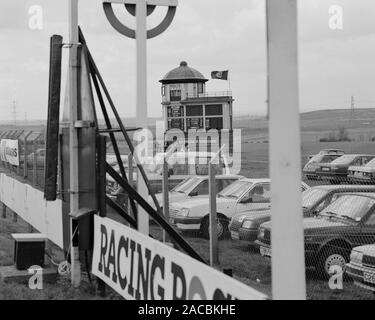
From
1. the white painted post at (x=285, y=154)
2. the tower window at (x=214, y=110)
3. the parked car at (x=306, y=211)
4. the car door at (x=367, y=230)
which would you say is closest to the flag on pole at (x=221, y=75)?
the tower window at (x=214, y=110)

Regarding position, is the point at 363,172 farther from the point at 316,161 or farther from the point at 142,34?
the point at 142,34

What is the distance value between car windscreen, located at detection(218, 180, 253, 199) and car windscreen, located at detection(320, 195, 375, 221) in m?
3.18

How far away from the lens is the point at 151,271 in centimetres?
560

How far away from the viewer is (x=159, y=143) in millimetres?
35281

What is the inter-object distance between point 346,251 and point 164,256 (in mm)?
5240

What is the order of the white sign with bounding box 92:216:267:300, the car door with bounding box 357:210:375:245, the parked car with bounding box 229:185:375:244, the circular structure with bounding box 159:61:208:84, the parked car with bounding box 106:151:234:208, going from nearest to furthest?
the white sign with bounding box 92:216:267:300
the car door with bounding box 357:210:375:245
the parked car with bounding box 229:185:375:244
the parked car with bounding box 106:151:234:208
the circular structure with bounding box 159:61:208:84

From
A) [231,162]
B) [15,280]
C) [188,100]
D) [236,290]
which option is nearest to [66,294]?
[15,280]

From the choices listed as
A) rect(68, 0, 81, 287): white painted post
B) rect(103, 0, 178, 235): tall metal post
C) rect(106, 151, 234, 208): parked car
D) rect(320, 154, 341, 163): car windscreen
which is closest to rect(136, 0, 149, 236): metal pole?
rect(103, 0, 178, 235): tall metal post

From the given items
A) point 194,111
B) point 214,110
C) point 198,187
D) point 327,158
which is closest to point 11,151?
point 198,187

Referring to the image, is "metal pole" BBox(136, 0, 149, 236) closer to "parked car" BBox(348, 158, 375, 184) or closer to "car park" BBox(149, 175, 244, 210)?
"car park" BBox(149, 175, 244, 210)

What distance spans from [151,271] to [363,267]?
4086 mm

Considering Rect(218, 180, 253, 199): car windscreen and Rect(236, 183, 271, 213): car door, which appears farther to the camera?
Rect(218, 180, 253, 199): car windscreen

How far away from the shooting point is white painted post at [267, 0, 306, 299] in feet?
12.6

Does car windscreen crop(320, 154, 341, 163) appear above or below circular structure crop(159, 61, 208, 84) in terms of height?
below
